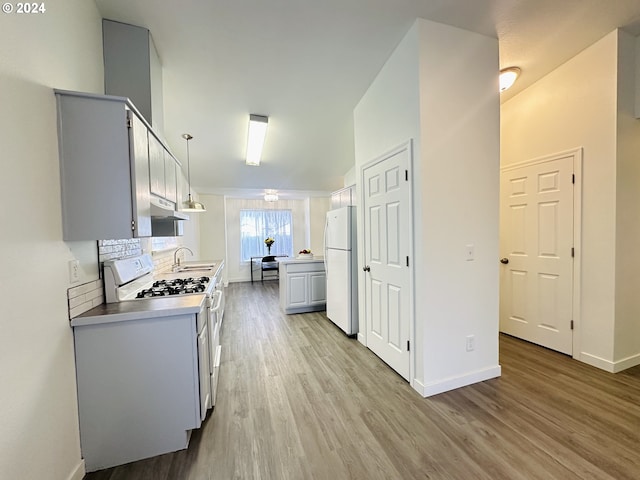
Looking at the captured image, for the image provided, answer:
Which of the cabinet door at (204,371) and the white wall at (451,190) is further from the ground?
the white wall at (451,190)


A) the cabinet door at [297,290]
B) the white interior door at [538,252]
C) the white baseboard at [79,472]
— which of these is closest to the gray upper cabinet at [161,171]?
the white baseboard at [79,472]

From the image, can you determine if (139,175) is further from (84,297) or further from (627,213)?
(627,213)

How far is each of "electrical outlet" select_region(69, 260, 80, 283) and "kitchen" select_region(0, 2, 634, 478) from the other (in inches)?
1.5

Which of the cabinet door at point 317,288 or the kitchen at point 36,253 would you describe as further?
the cabinet door at point 317,288

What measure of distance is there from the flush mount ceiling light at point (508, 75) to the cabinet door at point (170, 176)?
129 inches

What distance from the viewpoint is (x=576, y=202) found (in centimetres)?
262

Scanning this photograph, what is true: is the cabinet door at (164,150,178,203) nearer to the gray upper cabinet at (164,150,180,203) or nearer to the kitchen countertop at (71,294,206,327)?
the gray upper cabinet at (164,150,180,203)

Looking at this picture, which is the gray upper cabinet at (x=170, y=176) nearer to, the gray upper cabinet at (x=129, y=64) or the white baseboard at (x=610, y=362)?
the gray upper cabinet at (x=129, y=64)

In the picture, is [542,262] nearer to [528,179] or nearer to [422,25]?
[528,179]

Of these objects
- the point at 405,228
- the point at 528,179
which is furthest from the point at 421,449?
the point at 528,179

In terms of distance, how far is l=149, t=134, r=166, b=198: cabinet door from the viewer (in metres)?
1.84

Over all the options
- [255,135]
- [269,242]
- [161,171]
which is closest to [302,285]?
[255,135]

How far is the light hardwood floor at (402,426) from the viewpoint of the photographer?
1.50 metres

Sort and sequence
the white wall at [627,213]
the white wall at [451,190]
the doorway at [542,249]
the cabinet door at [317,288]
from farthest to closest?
1. the cabinet door at [317,288]
2. the doorway at [542,249]
3. the white wall at [627,213]
4. the white wall at [451,190]
